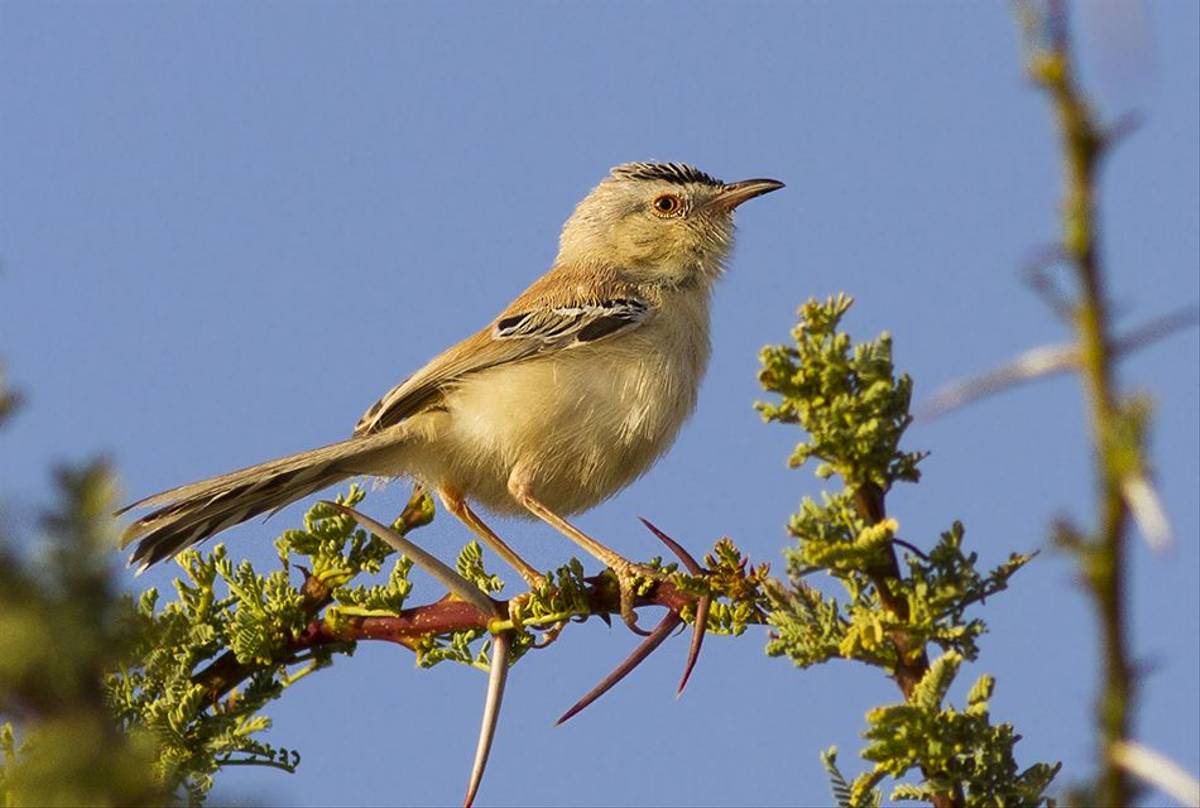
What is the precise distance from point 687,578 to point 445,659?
810mm

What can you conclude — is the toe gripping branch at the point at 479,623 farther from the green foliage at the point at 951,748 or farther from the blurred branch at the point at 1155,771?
the blurred branch at the point at 1155,771

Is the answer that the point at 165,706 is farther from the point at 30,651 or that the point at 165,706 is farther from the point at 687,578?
the point at 30,651

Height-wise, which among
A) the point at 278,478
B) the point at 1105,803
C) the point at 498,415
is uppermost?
the point at 498,415

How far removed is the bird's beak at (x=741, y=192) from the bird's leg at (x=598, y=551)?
2336 millimetres

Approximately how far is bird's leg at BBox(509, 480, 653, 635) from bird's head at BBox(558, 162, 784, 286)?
161 centimetres

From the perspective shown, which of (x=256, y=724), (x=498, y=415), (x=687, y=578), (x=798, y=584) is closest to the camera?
(x=798, y=584)

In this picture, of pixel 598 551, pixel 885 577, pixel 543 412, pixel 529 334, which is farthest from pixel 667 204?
pixel 885 577

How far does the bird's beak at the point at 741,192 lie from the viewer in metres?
8.18

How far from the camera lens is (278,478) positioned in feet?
18.8

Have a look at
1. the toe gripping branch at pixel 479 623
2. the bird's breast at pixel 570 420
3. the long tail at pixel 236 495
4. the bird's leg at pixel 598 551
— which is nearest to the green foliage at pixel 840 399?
the toe gripping branch at pixel 479 623

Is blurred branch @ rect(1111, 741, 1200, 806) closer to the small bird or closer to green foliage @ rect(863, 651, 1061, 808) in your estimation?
green foliage @ rect(863, 651, 1061, 808)

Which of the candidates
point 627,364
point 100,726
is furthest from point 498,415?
point 100,726

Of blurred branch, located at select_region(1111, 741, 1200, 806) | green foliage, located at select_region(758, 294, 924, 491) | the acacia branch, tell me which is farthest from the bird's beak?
blurred branch, located at select_region(1111, 741, 1200, 806)

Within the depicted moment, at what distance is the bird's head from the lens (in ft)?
25.8
